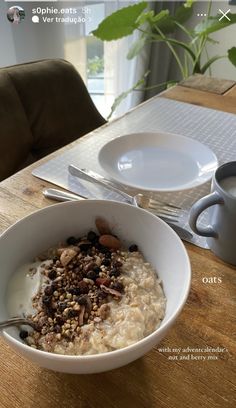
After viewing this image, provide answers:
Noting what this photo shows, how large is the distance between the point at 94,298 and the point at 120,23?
1.41 metres

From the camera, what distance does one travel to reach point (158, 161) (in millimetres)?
825

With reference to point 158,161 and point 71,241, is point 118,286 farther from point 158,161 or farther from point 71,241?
point 158,161

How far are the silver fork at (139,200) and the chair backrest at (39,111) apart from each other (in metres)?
0.41

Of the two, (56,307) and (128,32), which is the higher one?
(128,32)

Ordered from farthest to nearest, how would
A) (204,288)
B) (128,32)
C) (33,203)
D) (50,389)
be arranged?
(128,32) → (33,203) → (204,288) → (50,389)

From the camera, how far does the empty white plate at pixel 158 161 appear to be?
2.44 ft

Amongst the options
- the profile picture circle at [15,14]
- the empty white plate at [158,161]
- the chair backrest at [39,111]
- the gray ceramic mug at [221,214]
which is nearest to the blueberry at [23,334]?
the gray ceramic mug at [221,214]

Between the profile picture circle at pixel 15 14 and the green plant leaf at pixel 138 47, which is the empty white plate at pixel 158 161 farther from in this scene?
the green plant leaf at pixel 138 47

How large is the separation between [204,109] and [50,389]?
0.91m

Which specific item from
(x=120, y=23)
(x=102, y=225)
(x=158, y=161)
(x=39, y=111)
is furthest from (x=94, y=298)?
(x=120, y=23)

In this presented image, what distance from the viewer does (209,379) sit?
1.33 feet

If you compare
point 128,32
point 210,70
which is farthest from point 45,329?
point 210,70

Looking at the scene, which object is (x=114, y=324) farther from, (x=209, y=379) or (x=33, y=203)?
(x=33, y=203)

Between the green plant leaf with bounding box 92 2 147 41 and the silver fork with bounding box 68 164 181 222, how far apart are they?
971mm
